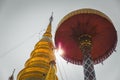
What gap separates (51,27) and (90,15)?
2589 cm

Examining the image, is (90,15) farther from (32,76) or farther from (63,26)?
(32,76)

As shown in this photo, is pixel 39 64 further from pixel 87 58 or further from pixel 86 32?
pixel 87 58

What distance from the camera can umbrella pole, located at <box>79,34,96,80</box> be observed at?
20.1 metres

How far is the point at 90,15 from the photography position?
2506 cm

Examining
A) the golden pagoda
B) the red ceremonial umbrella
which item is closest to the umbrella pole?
the red ceremonial umbrella

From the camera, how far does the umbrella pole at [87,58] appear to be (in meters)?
20.1

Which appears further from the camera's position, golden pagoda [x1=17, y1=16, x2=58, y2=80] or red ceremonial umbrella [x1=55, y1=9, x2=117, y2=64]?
golden pagoda [x1=17, y1=16, x2=58, y2=80]

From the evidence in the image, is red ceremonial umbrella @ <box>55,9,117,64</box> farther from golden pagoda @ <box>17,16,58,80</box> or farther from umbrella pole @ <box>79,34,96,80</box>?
golden pagoda @ <box>17,16,58,80</box>

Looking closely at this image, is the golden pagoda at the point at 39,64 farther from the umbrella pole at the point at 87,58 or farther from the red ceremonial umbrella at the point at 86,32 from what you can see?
the umbrella pole at the point at 87,58

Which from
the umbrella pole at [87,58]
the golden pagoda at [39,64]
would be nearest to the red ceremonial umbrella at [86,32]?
the umbrella pole at [87,58]

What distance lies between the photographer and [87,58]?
2181cm

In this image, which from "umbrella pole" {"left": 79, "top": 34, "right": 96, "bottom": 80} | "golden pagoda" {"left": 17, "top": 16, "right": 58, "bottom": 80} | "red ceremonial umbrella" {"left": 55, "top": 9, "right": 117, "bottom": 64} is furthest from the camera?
"golden pagoda" {"left": 17, "top": 16, "right": 58, "bottom": 80}

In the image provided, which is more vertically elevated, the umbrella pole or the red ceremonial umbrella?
the red ceremonial umbrella

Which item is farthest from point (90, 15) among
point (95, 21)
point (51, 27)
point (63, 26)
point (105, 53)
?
point (51, 27)
